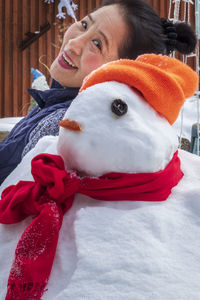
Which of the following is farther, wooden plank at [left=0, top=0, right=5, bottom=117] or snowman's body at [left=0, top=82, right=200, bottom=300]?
wooden plank at [left=0, top=0, right=5, bottom=117]

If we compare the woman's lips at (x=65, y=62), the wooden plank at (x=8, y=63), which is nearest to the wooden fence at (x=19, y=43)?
the wooden plank at (x=8, y=63)

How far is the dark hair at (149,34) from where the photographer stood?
Answer: 73 cm

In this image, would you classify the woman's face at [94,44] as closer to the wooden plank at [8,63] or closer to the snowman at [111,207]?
the snowman at [111,207]

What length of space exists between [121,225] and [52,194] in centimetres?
9

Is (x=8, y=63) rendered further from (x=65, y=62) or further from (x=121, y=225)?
(x=121, y=225)

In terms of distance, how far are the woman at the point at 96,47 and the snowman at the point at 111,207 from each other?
1.01 ft

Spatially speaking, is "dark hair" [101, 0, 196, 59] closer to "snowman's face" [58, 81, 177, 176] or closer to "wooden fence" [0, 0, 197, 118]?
"snowman's face" [58, 81, 177, 176]

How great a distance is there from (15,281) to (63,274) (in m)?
0.04

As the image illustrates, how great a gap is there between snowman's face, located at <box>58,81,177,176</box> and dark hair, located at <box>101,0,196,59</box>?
0.41 m

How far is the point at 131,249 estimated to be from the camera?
29cm

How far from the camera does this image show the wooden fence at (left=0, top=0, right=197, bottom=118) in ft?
10.4

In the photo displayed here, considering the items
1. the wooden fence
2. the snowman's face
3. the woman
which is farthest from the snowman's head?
the wooden fence

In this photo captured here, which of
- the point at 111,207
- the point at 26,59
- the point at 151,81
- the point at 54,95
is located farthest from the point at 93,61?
the point at 26,59

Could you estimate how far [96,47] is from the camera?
27.1 inches
